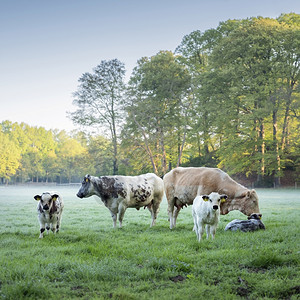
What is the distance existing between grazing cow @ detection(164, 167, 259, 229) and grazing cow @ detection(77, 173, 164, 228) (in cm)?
87

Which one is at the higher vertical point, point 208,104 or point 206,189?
point 208,104

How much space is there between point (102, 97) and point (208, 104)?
1842cm

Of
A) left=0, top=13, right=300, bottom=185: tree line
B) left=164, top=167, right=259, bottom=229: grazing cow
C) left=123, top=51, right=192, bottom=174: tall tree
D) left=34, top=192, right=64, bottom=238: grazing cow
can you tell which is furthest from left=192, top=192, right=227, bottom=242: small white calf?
left=123, top=51, right=192, bottom=174: tall tree

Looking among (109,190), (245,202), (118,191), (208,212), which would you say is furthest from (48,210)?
(245,202)

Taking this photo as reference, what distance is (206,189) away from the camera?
10.7 meters

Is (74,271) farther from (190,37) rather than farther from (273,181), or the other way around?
(190,37)

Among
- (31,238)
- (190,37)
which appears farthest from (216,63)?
(31,238)

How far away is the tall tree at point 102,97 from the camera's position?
5438cm

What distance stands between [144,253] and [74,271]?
1.76 meters

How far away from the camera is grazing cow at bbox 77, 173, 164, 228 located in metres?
11.5

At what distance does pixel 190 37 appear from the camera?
54500 millimetres

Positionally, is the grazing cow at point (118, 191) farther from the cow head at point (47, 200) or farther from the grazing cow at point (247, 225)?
the grazing cow at point (247, 225)

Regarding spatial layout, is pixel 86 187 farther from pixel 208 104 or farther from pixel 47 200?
pixel 208 104

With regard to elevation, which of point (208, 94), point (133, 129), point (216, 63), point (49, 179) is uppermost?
point (216, 63)
